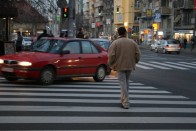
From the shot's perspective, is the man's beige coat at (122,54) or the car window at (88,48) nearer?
the man's beige coat at (122,54)

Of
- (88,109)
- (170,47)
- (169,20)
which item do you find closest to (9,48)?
(88,109)

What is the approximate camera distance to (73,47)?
16203mm

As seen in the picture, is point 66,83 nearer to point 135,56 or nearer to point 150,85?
point 150,85

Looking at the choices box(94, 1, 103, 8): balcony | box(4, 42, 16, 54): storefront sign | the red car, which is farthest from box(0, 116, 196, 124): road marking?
box(94, 1, 103, 8): balcony

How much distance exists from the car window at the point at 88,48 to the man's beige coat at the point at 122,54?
5.87 metres

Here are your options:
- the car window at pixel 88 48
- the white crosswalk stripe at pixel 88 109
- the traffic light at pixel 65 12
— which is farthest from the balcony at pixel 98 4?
the white crosswalk stripe at pixel 88 109

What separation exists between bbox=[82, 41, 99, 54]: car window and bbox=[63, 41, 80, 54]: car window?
283mm

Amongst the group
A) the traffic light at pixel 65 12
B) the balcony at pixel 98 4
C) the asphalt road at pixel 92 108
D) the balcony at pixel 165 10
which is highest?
the balcony at pixel 98 4

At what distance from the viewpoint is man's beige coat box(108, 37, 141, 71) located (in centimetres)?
1064

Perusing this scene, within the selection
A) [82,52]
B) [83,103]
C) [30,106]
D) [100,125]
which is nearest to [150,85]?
[82,52]

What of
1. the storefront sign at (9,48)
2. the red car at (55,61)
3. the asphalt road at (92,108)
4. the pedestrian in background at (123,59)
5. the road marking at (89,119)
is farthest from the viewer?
the storefront sign at (9,48)

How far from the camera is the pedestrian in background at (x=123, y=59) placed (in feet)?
34.8

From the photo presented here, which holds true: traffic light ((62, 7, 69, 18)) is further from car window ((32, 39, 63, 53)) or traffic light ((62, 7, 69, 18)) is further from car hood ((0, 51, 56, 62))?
car hood ((0, 51, 56, 62))

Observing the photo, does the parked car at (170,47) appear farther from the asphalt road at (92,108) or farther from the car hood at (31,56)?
the car hood at (31,56)
